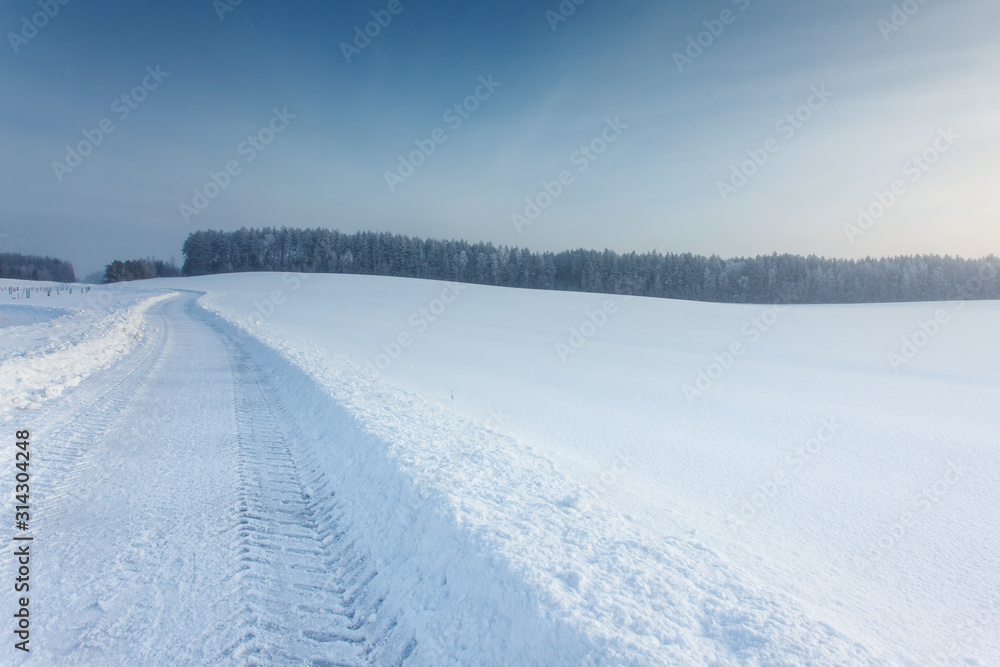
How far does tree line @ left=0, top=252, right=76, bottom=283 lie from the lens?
314 ft

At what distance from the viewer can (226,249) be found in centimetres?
8456

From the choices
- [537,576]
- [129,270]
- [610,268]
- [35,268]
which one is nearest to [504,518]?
[537,576]

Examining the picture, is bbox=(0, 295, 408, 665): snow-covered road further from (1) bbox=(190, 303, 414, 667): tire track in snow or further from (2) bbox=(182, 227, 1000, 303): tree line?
(2) bbox=(182, 227, 1000, 303): tree line

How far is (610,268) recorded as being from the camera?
228 feet

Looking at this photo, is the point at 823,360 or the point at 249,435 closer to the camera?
the point at 249,435

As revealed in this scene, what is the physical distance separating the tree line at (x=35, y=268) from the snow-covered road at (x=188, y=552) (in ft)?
407

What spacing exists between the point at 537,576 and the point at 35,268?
144 meters

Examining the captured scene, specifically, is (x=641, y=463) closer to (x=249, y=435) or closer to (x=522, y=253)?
(x=249, y=435)

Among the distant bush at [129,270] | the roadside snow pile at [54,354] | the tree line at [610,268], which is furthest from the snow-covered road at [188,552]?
the distant bush at [129,270]

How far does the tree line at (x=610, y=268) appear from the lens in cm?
5603

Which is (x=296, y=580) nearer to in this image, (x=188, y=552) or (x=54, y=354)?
(x=188, y=552)

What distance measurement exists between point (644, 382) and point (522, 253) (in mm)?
65838

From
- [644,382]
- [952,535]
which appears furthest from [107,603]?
[644,382]

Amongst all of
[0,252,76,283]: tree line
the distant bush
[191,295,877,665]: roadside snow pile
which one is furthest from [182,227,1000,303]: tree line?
[191,295,877,665]: roadside snow pile
